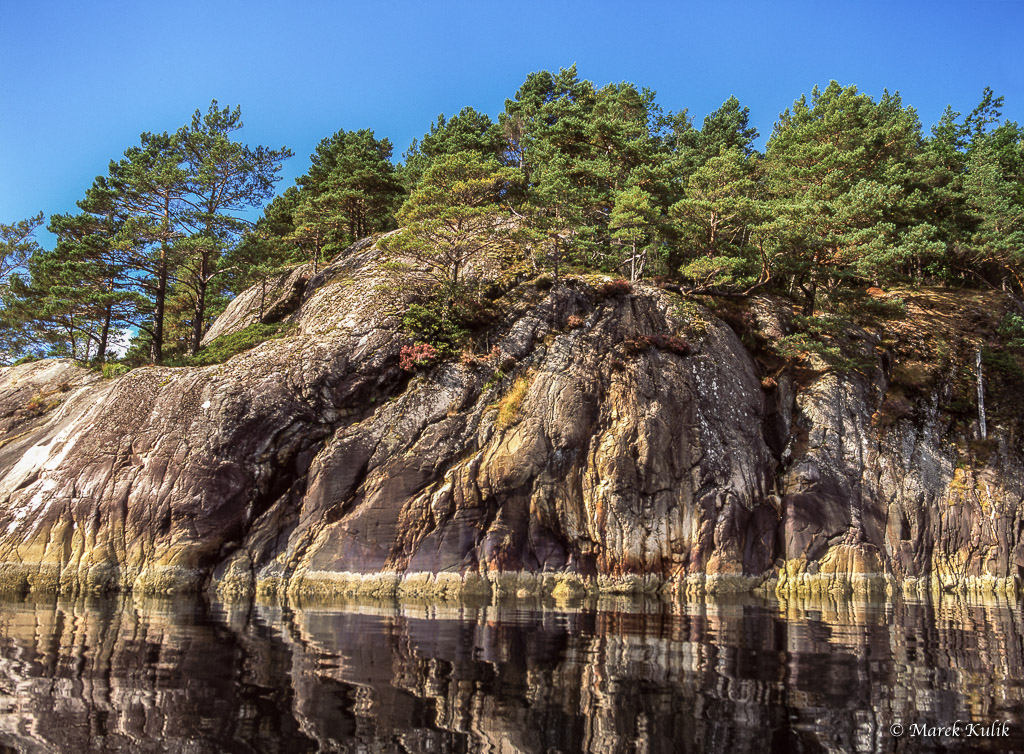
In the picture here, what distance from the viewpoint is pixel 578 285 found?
29891 millimetres

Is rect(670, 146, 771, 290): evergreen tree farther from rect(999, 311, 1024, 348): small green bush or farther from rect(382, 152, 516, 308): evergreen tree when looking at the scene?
rect(999, 311, 1024, 348): small green bush

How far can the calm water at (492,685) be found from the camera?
5992mm

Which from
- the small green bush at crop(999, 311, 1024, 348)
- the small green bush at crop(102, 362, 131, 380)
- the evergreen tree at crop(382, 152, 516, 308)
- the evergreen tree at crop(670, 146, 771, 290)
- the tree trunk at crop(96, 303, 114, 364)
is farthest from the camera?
the tree trunk at crop(96, 303, 114, 364)

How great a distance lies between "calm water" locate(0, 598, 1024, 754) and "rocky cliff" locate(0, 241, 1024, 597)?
7.57 meters

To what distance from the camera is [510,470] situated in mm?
23281

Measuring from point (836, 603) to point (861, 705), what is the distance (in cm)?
1605

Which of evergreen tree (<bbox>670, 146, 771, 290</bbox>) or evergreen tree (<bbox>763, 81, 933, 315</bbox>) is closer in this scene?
evergreen tree (<bbox>763, 81, 933, 315</bbox>)

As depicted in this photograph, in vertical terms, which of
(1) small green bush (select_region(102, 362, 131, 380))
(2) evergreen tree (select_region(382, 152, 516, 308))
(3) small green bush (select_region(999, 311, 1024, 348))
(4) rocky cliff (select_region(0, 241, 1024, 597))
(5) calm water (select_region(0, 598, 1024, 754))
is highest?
(2) evergreen tree (select_region(382, 152, 516, 308))

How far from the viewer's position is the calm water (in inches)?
236

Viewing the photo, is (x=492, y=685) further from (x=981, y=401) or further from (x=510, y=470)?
(x=981, y=401)

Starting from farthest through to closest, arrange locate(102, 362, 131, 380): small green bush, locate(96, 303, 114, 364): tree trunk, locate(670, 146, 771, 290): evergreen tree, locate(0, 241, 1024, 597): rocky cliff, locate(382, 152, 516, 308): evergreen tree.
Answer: locate(96, 303, 114, 364): tree trunk < locate(670, 146, 771, 290): evergreen tree < locate(382, 152, 516, 308): evergreen tree < locate(102, 362, 131, 380): small green bush < locate(0, 241, 1024, 597): rocky cliff

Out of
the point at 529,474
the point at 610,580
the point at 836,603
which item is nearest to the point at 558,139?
the point at 529,474

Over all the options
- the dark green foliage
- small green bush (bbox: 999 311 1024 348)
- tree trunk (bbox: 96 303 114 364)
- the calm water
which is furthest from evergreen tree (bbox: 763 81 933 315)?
tree trunk (bbox: 96 303 114 364)

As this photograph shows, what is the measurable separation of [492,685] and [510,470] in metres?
15.3
